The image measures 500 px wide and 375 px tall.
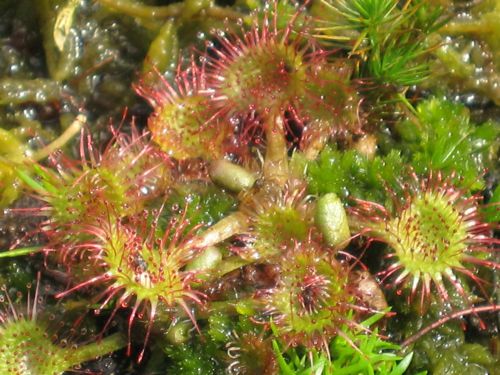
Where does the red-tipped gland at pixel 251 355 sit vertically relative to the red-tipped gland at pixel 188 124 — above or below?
below

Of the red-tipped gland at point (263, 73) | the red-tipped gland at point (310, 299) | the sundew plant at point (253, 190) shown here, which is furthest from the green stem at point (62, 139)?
the red-tipped gland at point (310, 299)

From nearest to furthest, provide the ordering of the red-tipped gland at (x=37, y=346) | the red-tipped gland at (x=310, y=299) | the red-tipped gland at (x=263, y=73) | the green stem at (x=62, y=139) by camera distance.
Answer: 1. the red-tipped gland at (x=310, y=299)
2. the red-tipped gland at (x=37, y=346)
3. the red-tipped gland at (x=263, y=73)
4. the green stem at (x=62, y=139)

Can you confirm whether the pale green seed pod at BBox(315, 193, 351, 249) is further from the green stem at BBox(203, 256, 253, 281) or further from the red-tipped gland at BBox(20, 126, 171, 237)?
the red-tipped gland at BBox(20, 126, 171, 237)

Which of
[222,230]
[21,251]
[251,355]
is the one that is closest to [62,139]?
[21,251]

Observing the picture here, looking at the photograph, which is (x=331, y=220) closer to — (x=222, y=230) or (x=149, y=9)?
(x=222, y=230)

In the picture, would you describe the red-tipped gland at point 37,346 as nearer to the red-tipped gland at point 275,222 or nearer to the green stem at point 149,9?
the red-tipped gland at point 275,222

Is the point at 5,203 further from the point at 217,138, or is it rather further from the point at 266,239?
the point at 266,239

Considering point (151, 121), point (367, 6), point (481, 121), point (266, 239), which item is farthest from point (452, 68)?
point (151, 121)
